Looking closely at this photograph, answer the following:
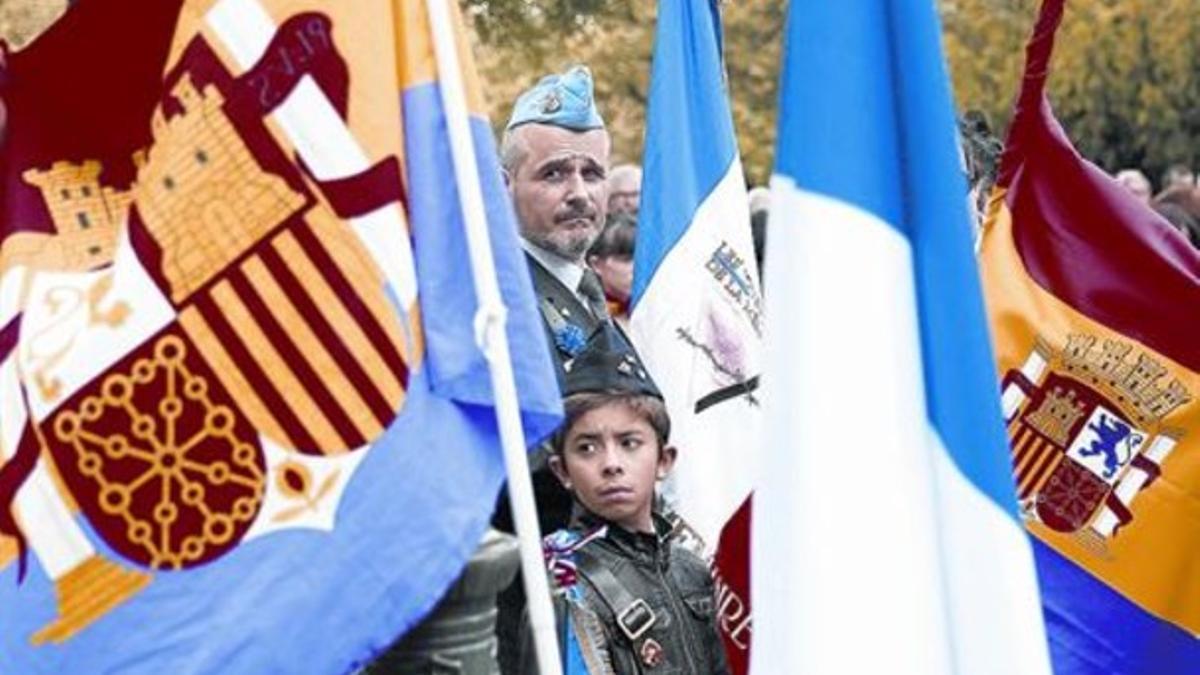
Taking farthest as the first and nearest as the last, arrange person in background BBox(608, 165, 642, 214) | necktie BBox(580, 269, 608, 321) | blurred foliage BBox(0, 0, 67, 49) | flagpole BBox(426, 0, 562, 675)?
1. blurred foliage BBox(0, 0, 67, 49)
2. person in background BBox(608, 165, 642, 214)
3. necktie BBox(580, 269, 608, 321)
4. flagpole BBox(426, 0, 562, 675)

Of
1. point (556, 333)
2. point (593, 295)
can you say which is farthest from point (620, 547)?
point (593, 295)

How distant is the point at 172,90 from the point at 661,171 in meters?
3.45

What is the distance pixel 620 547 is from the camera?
5.99m

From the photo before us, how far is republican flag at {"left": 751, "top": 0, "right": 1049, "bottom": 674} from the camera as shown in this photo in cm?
409

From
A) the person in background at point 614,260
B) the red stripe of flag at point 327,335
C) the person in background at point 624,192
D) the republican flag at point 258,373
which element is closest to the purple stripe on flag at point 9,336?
the republican flag at point 258,373

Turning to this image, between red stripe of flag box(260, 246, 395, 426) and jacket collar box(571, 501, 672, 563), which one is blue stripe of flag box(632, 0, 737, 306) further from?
red stripe of flag box(260, 246, 395, 426)

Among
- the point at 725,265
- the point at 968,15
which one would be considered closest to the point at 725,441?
the point at 725,265

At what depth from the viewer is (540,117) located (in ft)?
23.5

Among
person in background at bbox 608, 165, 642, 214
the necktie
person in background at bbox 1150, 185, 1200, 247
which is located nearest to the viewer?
the necktie

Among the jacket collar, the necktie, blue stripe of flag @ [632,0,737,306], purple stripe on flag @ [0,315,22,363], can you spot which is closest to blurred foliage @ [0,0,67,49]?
blue stripe of flag @ [632,0,737,306]

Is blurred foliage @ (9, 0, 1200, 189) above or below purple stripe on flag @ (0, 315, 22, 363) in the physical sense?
below

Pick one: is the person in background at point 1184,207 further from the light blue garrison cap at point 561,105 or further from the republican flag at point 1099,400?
the republican flag at point 1099,400

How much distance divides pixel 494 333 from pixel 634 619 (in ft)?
→ 5.17

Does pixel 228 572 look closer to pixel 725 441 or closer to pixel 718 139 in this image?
A: pixel 725 441
